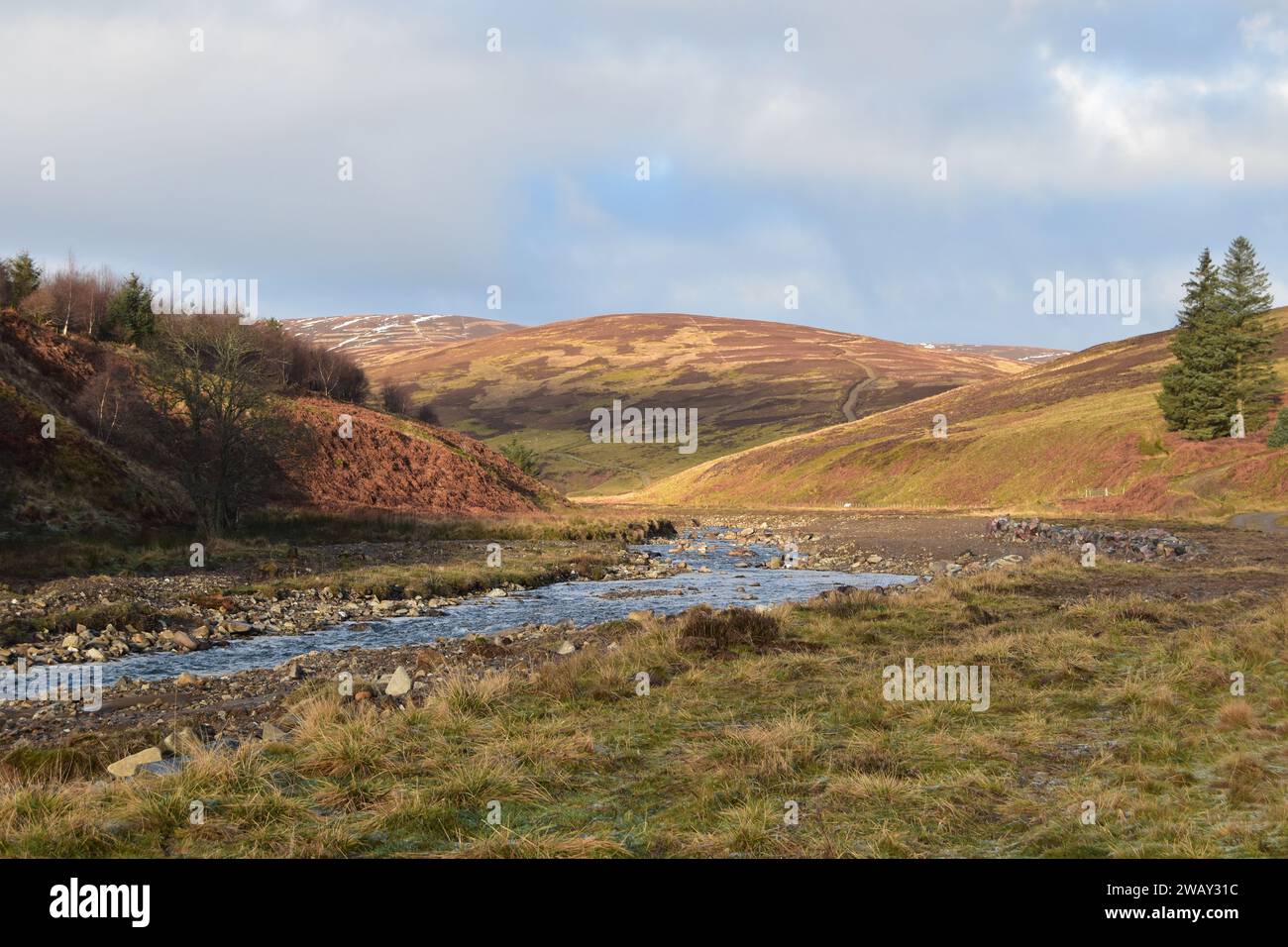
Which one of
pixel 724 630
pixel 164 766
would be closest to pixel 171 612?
pixel 164 766

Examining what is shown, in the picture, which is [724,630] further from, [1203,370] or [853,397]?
[853,397]

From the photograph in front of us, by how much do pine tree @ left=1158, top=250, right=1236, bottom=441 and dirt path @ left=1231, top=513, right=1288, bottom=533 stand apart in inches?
765

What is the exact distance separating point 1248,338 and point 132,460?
7535 centimetres

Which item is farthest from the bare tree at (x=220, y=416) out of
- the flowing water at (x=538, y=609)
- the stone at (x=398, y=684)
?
the stone at (x=398, y=684)

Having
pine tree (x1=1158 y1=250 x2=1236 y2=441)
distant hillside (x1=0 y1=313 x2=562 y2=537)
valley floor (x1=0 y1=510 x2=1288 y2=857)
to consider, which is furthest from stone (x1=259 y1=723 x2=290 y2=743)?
pine tree (x1=1158 y1=250 x2=1236 y2=441)

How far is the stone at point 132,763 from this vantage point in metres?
9.20

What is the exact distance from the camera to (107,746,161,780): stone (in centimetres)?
920

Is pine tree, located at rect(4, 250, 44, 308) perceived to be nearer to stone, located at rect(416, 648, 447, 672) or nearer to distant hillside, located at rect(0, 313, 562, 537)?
distant hillside, located at rect(0, 313, 562, 537)

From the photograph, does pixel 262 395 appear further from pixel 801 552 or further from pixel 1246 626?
pixel 1246 626

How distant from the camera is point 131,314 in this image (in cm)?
5841

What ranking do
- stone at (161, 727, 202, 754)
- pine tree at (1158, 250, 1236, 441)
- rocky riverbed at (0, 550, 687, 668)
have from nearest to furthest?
1. stone at (161, 727, 202, 754)
2. rocky riverbed at (0, 550, 687, 668)
3. pine tree at (1158, 250, 1236, 441)

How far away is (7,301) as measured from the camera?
174 feet
